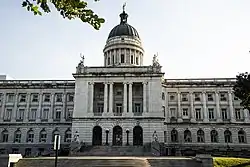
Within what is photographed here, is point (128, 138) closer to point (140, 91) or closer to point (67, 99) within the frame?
point (140, 91)

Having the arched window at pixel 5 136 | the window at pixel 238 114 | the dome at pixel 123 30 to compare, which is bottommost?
the arched window at pixel 5 136

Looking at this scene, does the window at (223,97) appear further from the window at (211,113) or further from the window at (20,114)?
the window at (20,114)

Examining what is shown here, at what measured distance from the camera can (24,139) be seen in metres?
58.9

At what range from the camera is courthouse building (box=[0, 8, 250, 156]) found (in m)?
50.7

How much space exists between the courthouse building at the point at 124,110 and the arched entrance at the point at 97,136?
0.18 metres

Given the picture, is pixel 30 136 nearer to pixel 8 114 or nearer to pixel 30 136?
pixel 30 136

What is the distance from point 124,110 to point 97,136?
22.6 feet

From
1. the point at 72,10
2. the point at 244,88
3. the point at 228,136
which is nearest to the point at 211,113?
the point at 228,136

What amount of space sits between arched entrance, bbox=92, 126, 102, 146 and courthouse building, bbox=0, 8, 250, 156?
177 millimetres

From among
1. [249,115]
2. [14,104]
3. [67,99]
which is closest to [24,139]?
[14,104]

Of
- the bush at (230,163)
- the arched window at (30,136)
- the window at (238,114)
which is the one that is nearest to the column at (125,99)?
the arched window at (30,136)

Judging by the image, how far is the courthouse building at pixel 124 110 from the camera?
50688 millimetres

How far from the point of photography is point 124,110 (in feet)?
168

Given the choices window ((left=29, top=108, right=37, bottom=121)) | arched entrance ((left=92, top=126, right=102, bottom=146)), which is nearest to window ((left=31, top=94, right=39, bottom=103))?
window ((left=29, top=108, right=37, bottom=121))
